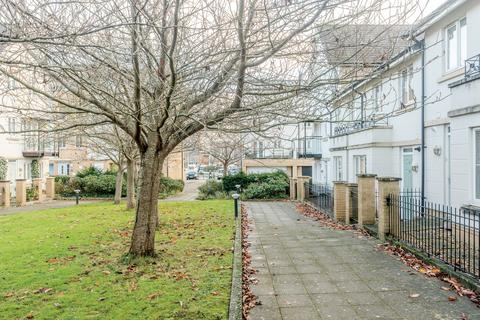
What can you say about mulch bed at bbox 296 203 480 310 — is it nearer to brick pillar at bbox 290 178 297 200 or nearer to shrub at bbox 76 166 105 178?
brick pillar at bbox 290 178 297 200

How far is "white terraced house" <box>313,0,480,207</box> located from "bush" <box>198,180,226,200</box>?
9.78 meters

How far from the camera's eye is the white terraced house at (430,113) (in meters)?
8.55

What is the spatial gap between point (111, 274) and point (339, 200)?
899 centimetres

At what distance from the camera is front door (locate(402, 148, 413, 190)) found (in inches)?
558

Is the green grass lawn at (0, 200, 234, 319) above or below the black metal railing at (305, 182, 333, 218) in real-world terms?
below

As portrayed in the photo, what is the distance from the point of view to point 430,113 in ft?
41.1

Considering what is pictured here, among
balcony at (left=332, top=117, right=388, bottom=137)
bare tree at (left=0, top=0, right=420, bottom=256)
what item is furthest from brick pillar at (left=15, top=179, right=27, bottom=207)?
balcony at (left=332, top=117, right=388, bottom=137)

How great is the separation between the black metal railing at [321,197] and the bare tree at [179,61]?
8.93m

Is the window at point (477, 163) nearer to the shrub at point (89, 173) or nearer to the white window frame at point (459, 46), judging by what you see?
the white window frame at point (459, 46)

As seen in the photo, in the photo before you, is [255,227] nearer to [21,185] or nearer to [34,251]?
[34,251]

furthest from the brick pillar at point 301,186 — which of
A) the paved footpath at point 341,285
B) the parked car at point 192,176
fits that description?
the parked car at point 192,176

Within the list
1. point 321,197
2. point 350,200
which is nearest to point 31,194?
point 321,197

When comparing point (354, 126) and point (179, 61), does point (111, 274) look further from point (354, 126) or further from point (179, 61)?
point (354, 126)

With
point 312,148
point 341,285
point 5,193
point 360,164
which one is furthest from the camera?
point 312,148
